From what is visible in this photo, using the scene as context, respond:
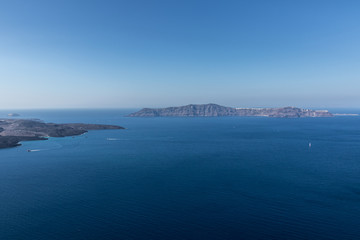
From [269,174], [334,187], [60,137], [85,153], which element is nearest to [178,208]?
[269,174]

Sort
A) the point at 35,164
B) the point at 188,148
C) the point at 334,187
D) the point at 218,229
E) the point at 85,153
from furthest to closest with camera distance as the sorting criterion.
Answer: the point at 188,148
the point at 85,153
the point at 35,164
the point at 334,187
the point at 218,229

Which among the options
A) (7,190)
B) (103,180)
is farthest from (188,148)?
(7,190)

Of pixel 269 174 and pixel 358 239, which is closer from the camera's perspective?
pixel 358 239

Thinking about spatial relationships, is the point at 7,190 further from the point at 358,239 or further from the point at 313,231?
the point at 358,239

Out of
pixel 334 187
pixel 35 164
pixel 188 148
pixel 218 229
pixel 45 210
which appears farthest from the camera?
pixel 188 148

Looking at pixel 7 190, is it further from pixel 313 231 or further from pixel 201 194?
pixel 313 231

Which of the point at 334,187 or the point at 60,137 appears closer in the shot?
the point at 334,187

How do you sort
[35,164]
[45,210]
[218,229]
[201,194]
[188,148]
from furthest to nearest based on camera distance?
1. [188,148]
2. [35,164]
3. [201,194]
4. [45,210]
5. [218,229]

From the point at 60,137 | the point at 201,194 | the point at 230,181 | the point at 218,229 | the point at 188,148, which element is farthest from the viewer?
the point at 60,137
